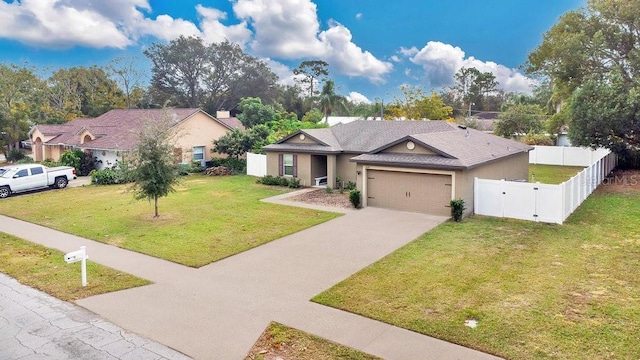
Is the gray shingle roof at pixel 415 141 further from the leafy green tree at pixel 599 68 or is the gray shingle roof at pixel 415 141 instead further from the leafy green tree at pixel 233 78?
the leafy green tree at pixel 233 78

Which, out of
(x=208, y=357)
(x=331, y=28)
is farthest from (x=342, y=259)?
(x=331, y=28)

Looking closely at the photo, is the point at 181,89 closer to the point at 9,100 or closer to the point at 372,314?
the point at 9,100

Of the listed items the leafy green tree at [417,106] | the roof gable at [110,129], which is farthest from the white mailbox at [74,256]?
the leafy green tree at [417,106]

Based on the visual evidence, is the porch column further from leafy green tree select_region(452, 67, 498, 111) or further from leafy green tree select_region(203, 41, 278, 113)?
leafy green tree select_region(452, 67, 498, 111)

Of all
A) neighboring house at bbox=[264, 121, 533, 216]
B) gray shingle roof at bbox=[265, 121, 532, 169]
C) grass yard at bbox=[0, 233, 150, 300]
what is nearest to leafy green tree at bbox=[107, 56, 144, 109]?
gray shingle roof at bbox=[265, 121, 532, 169]

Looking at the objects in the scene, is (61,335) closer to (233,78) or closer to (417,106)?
(417,106)
